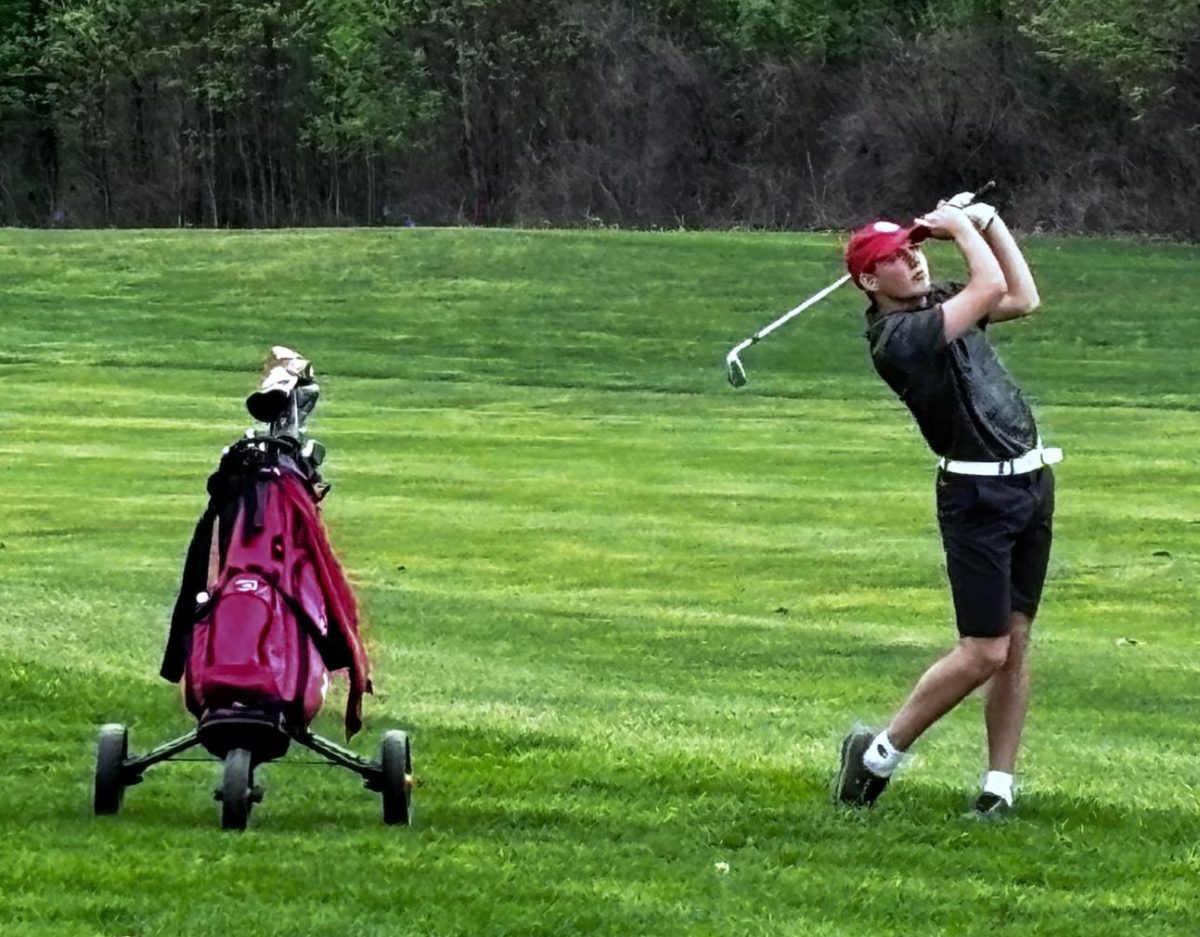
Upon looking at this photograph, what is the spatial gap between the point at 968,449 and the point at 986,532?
0.72 feet

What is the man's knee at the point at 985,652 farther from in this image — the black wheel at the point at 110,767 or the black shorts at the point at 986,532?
the black wheel at the point at 110,767

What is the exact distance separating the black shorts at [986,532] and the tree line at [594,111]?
3615cm

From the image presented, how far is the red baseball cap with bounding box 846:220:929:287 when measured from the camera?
20.3ft

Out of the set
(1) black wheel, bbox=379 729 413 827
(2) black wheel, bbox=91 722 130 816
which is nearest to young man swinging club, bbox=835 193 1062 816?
(1) black wheel, bbox=379 729 413 827

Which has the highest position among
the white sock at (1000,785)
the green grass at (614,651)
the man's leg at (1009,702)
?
the man's leg at (1009,702)

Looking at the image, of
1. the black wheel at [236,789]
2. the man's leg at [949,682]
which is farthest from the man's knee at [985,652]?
the black wheel at [236,789]

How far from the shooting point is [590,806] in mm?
6371

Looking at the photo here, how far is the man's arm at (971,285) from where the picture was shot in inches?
237

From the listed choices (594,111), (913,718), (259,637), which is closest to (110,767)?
(259,637)

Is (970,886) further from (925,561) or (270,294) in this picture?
(270,294)

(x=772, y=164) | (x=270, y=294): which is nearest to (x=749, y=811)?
(x=270, y=294)

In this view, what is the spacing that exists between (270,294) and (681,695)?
27671 mm

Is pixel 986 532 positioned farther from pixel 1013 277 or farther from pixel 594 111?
pixel 594 111

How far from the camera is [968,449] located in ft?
20.1
